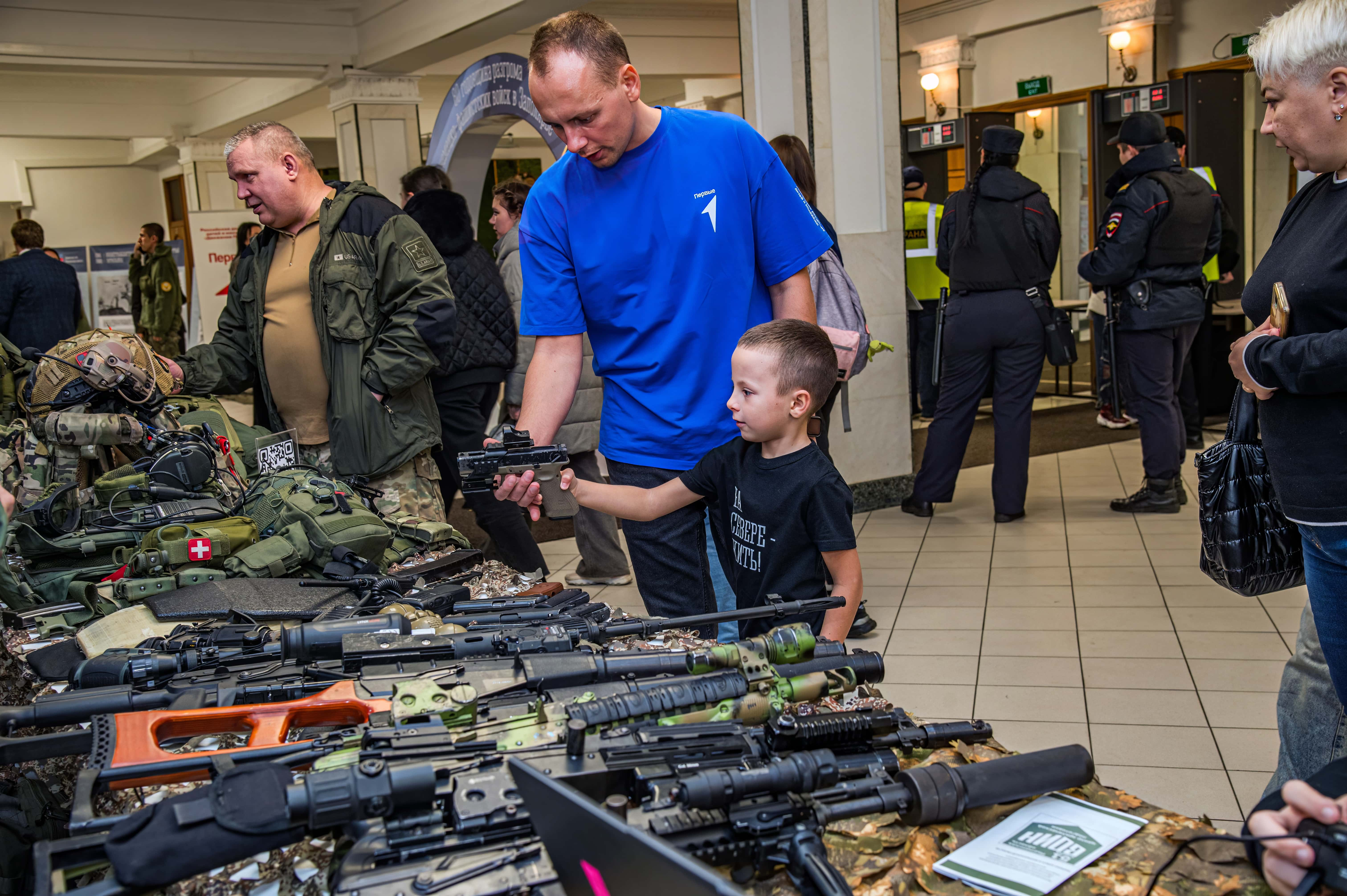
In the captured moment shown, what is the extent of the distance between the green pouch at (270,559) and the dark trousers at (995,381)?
3.58 m

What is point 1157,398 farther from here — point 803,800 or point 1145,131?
point 803,800

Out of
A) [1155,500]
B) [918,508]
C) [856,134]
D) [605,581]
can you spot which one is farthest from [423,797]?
[1155,500]

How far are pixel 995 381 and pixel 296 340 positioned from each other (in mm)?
3517

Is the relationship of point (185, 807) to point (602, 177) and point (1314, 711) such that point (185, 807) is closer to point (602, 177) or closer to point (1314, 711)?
point (602, 177)

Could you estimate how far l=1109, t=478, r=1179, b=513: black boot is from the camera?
531 centimetres

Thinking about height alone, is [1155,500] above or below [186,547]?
below

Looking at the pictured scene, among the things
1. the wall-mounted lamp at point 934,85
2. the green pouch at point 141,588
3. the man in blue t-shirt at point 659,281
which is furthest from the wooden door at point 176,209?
the man in blue t-shirt at point 659,281

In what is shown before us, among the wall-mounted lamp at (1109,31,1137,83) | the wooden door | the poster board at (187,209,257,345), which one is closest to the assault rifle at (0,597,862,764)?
the poster board at (187,209,257,345)

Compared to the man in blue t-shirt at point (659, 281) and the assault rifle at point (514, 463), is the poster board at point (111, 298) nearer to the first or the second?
the man in blue t-shirt at point (659, 281)

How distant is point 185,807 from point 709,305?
56.9 inches

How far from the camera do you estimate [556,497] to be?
2.08 metres

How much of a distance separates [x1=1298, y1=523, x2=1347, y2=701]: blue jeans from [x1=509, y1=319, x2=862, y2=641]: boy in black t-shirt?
763 millimetres

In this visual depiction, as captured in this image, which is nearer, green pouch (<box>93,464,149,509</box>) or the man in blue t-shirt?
the man in blue t-shirt

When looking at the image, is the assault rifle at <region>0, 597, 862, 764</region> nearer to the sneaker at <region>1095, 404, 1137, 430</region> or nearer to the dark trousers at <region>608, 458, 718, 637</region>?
the dark trousers at <region>608, 458, 718, 637</region>
